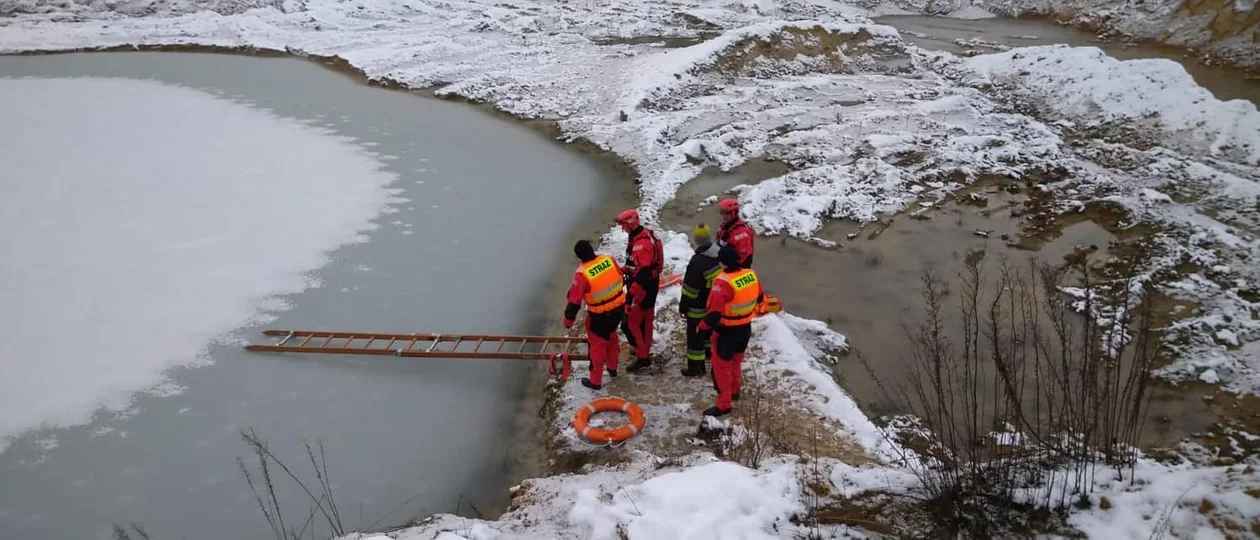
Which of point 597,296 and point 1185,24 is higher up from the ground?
point 1185,24

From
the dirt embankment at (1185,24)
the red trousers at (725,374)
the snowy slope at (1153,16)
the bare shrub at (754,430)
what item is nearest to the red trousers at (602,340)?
the red trousers at (725,374)

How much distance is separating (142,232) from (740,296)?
739cm

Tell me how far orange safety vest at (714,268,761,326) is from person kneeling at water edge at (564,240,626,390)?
0.92 metres

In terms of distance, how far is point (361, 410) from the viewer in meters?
5.92

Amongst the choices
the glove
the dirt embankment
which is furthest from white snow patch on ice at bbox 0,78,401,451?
the dirt embankment

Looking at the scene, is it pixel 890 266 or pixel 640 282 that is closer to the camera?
pixel 640 282

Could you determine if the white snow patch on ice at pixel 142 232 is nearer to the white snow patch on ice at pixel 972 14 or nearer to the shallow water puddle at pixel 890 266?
the shallow water puddle at pixel 890 266

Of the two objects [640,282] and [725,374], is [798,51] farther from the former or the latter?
[725,374]

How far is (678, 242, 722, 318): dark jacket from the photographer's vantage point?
5711mm

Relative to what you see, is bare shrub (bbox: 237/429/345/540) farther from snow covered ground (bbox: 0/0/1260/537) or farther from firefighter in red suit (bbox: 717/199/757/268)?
firefighter in red suit (bbox: 717/199/757/268)

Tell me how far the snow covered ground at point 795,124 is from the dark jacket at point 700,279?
3.56ft

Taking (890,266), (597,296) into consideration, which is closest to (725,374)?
(597,296)

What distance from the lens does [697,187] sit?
10883 mm

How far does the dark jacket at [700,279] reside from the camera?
571 cm
